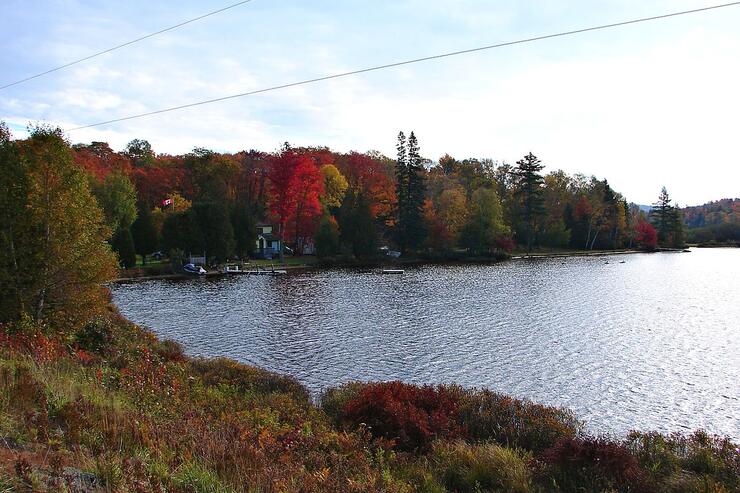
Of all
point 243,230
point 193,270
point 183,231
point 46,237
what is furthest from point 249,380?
point 243,230

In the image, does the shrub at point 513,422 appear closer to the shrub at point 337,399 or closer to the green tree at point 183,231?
the shrub at point 337,399

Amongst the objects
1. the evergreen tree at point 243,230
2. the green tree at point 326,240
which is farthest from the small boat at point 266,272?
the green tree at point 326,240

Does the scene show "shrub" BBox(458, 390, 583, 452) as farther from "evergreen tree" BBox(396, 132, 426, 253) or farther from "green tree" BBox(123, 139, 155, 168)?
"green tree" BBox(123, 139, 155, 168)

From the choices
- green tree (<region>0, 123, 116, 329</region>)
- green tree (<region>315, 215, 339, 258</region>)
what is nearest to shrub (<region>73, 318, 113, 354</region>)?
green tree (<region>0, 123, 116, 329</region>)

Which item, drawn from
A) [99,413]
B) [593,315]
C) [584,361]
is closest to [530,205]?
[593,315]

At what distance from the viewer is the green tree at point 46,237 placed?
19.4 m

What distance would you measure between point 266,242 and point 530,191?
51768mm

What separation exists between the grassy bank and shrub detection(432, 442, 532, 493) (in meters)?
0.03

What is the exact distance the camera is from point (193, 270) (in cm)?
6288

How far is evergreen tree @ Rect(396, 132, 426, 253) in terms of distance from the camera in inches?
3359

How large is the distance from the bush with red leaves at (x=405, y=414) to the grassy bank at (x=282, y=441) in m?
0.04

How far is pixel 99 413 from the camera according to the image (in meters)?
8.08

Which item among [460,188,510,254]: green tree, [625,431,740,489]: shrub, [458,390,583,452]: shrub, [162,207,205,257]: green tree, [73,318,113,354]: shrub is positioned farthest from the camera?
[460,188,510,254]: green tree

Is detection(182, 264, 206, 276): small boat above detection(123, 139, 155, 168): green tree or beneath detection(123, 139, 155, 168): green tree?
beneath
